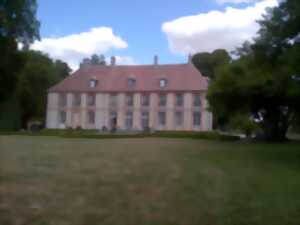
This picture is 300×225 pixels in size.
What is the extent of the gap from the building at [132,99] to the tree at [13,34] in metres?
26.2

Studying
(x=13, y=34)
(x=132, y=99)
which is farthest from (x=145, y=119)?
(x=13, y=34)

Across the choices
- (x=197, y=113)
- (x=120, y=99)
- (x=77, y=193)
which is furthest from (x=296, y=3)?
(x=120, y=99)

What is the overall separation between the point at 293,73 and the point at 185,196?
26.0 feet

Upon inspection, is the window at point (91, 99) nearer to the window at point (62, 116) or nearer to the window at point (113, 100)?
the window at point (113, 100)

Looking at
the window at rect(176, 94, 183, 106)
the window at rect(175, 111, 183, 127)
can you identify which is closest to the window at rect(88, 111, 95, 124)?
the window at rect(175, 111, 183, 127)

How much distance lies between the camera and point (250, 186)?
8234 mm

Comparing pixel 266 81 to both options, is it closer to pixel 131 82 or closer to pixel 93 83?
pixel 131 82

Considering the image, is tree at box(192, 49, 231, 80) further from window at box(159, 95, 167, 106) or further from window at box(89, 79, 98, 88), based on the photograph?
window at box(89, 79, 98, 88)

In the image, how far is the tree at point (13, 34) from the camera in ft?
62.3

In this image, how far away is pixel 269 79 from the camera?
18062 millimetres

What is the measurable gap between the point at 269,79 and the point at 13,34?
13420 millimetres

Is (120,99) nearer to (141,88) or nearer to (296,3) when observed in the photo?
(141,88)

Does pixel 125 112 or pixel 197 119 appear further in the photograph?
pixel 125 112

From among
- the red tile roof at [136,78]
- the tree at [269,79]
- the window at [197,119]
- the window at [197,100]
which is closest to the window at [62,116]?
the red tile roof at [136,78]
